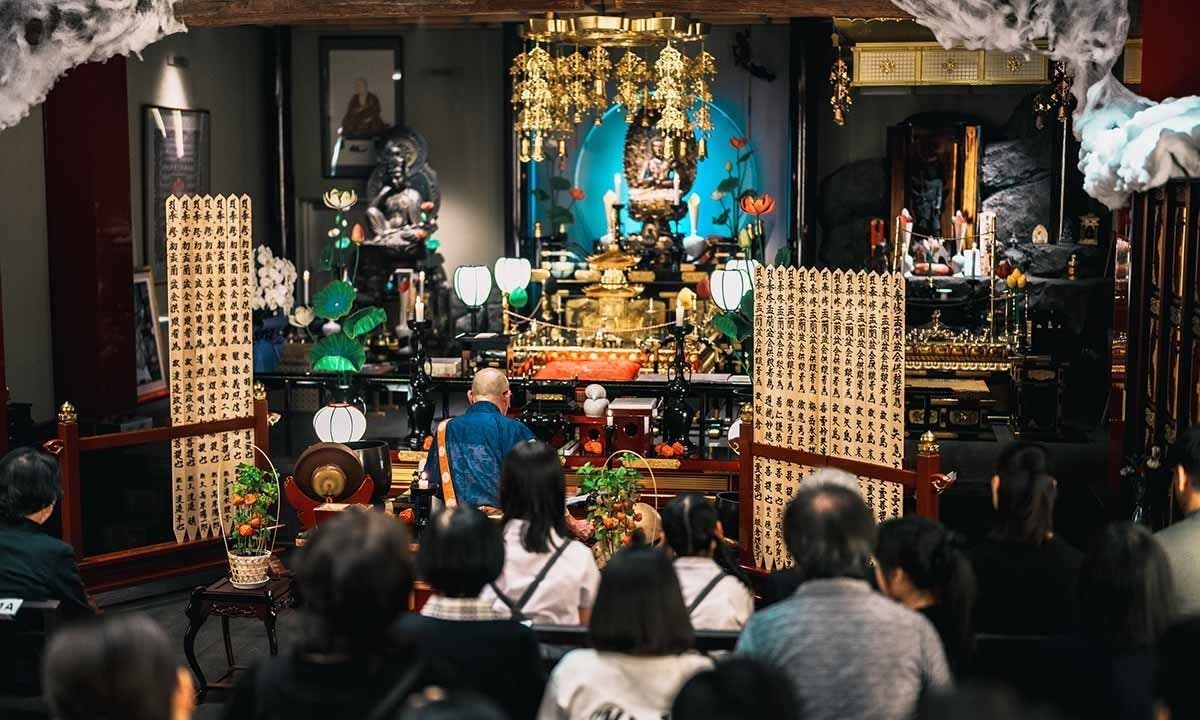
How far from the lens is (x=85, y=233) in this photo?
9.99 meters

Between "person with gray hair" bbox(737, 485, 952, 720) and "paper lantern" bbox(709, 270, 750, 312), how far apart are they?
5.15 m

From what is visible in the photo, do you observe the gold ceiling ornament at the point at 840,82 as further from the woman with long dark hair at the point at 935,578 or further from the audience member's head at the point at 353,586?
the audience member's head at the point at 353,586

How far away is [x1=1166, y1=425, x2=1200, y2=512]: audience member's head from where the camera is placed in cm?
392

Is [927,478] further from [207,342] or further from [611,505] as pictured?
[207,342]

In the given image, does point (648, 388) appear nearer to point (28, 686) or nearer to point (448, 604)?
point (28, 686)

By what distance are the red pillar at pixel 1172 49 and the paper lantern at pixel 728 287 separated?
260cm

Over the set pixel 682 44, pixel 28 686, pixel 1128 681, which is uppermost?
pixel 682 44

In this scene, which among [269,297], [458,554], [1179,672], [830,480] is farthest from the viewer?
[269,297]

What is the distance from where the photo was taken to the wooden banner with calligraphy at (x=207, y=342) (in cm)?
666

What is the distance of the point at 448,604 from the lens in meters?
3.09

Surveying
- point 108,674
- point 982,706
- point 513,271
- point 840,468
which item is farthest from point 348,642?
point 513,271

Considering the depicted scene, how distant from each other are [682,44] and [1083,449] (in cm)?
586

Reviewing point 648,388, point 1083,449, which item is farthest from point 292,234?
point 1083,449

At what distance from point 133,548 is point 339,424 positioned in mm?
1101
